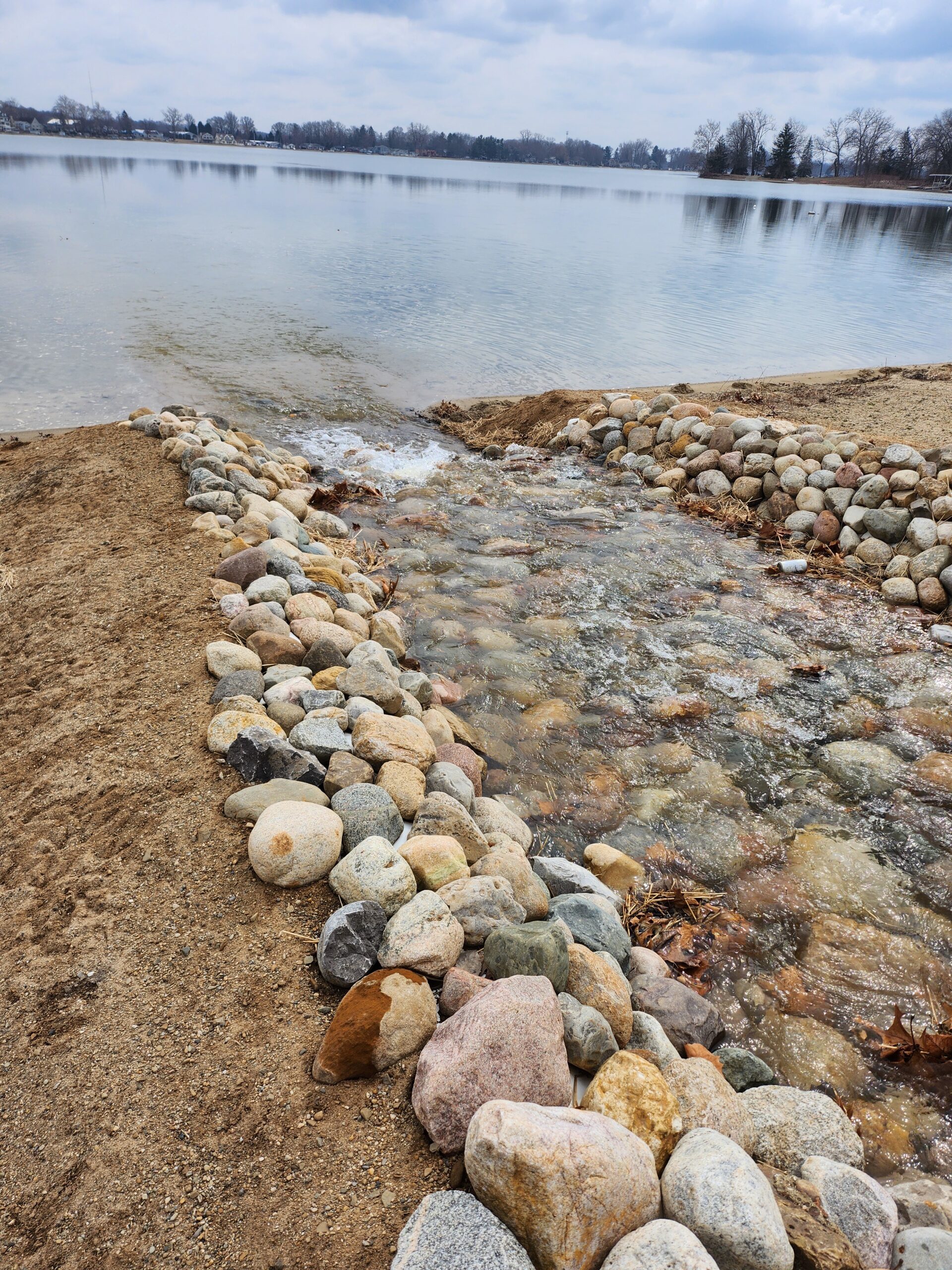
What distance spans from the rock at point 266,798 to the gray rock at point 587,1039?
1.29 metres

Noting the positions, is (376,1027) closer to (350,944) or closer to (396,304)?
(350,944)

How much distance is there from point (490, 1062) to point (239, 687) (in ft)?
7.75

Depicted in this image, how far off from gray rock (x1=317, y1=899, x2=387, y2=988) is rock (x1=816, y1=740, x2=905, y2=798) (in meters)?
3.24

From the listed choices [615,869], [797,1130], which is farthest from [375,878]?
[797,1130]

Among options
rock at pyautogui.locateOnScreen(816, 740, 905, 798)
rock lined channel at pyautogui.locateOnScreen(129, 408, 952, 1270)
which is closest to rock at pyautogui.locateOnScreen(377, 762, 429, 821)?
rock lined channel at pyautogui.locateOnScreen(129, 408, 952, 1270)

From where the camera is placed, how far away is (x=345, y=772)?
330cm

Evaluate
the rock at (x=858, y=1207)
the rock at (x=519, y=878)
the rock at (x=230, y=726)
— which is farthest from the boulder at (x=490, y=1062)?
the rock at (x=230, y=726)

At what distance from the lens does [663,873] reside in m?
3.87

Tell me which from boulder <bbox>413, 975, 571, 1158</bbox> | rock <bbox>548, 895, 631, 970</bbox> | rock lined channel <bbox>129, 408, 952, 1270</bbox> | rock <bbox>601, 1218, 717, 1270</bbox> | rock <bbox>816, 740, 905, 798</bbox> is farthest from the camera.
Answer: rock <bbox>816, 740, 905, 798</bbox>

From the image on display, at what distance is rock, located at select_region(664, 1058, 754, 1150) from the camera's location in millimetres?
2289

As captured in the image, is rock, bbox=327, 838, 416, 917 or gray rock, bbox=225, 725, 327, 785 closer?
rock, bbox=327, 838, 416, 917

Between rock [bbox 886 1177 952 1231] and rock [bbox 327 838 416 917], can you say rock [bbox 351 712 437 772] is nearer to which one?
rock [bbox 327 838 416 917]

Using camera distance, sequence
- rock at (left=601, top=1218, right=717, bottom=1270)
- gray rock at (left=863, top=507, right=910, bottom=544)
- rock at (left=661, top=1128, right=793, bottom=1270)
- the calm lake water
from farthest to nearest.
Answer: the calm lake water < gray rock at (left=863, top=507, right=910, bottom=544) < rock at (left=661, top=1128, right=793, bottom=1270) < rock at (left=601, top=1218, right=717, bottom=1270)

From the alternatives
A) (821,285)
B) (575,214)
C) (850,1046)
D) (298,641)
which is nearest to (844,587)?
(850,1046)
